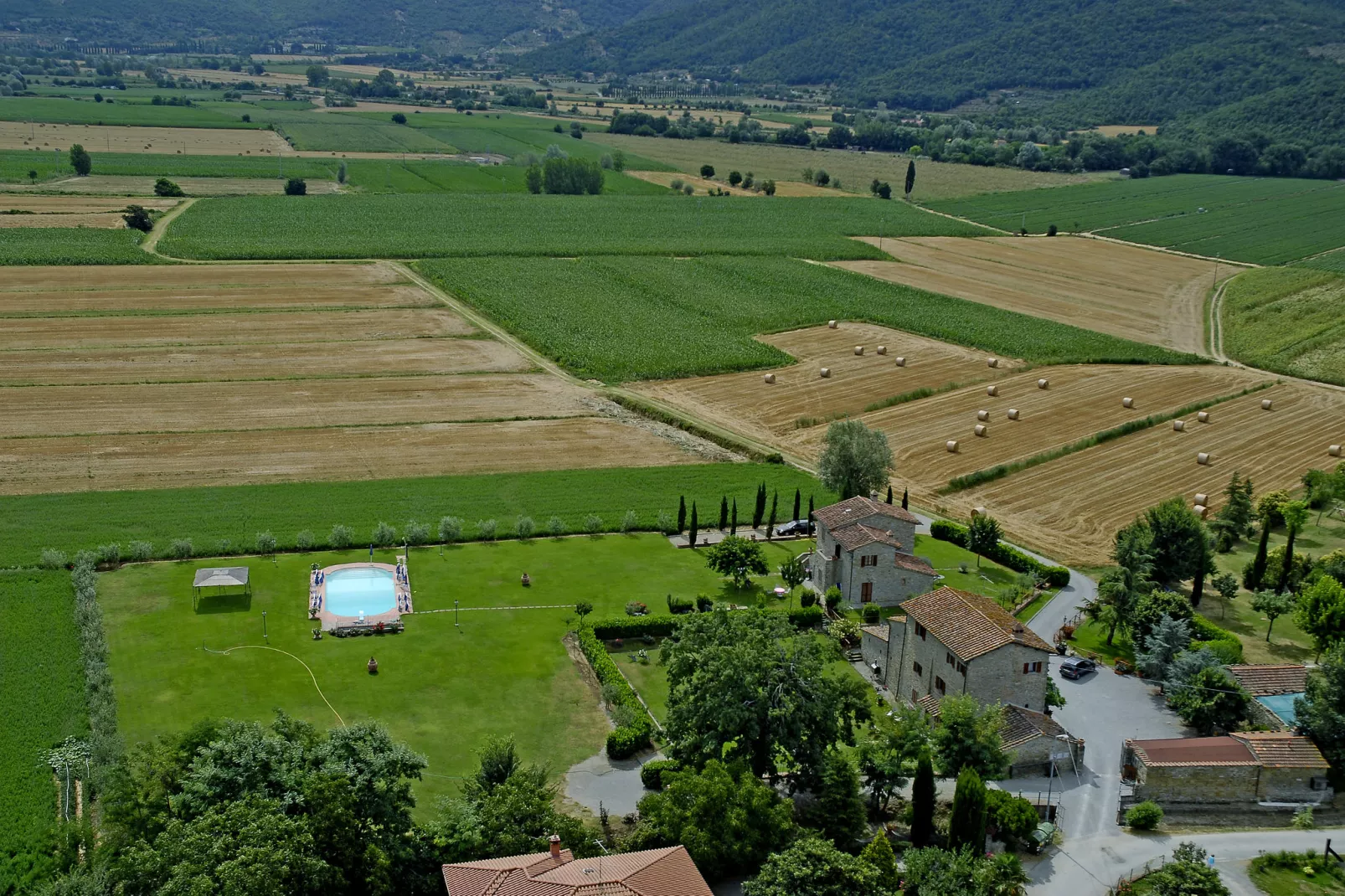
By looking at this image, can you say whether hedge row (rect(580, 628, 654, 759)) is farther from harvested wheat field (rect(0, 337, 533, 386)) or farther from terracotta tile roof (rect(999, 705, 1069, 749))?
harvested wheat field (rect(0, 337, 533, 386))

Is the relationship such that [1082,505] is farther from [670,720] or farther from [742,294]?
[742,294]

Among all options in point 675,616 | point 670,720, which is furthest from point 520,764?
point 675,616

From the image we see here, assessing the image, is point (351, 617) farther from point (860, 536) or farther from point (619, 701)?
point (860, 536)

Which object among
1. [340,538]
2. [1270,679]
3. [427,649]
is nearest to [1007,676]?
[1270,679]

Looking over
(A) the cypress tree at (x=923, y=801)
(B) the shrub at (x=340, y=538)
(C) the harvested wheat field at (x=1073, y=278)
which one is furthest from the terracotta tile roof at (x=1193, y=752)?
(C) the harvested wheat field at (x=1073, y=278)

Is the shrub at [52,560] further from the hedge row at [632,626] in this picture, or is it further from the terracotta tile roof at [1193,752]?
the terracotta tile roof at [1193,752]

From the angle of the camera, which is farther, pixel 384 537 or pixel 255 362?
pixel 255 362

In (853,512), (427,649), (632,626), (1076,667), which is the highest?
(853,512)
